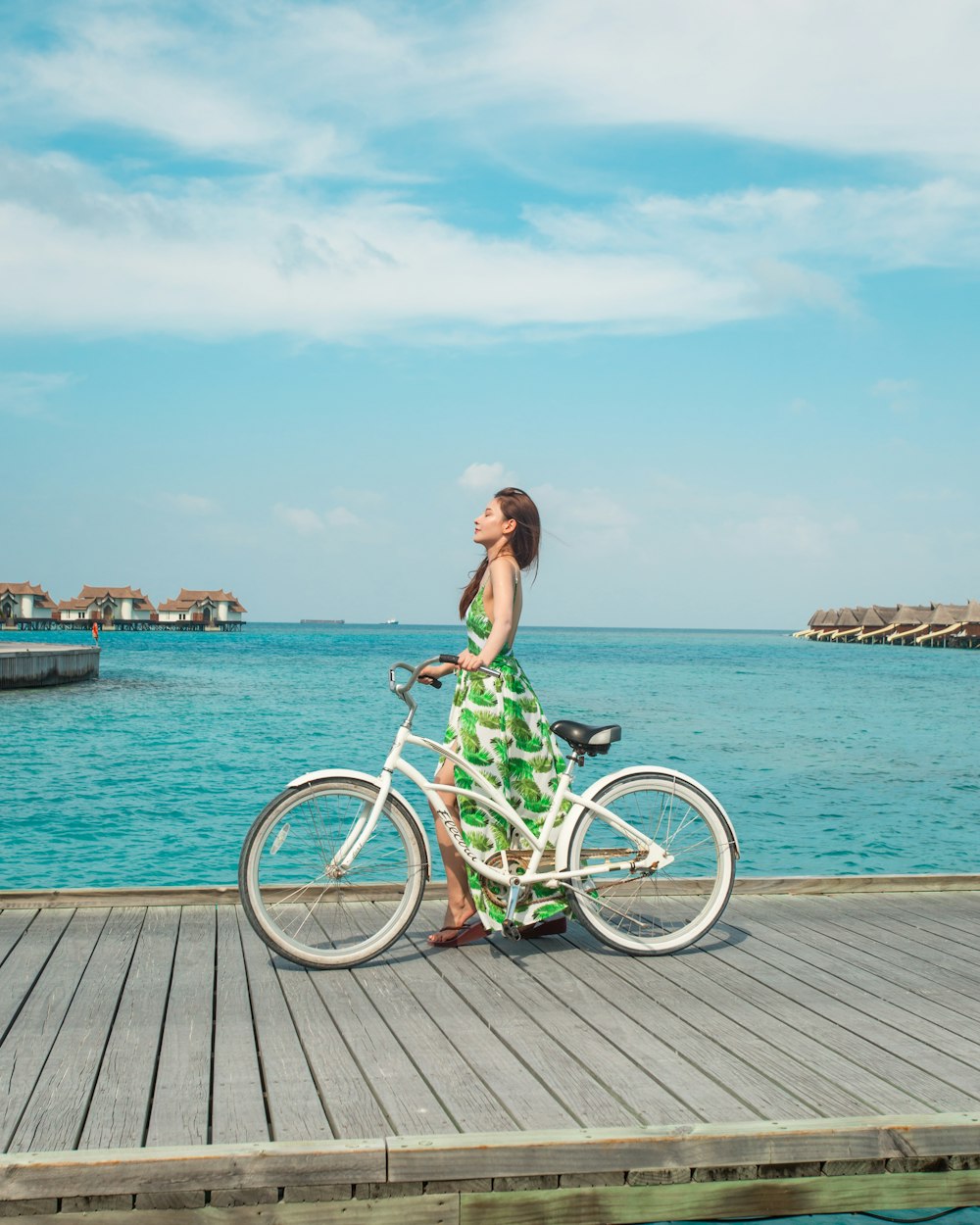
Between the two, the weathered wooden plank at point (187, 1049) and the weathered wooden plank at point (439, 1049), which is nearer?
the weathered wooden plank at point (187, 1049)

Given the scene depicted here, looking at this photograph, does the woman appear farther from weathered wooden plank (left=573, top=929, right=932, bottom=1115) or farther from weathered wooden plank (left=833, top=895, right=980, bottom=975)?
weathered wooden plank (left=833, top=895, right=980, bottom=975)

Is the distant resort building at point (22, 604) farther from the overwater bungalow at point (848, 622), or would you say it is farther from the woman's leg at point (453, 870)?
the woman's leg at point (453, 870)

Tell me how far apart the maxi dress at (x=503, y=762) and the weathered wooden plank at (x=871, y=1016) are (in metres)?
0.99

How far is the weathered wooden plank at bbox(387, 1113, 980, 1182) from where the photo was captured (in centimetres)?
312

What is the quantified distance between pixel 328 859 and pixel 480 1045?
135cm

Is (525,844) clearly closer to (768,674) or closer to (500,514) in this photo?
(500,514)

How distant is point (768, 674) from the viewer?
71.0 meters

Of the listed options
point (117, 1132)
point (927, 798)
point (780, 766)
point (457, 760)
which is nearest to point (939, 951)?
point (457, 760)

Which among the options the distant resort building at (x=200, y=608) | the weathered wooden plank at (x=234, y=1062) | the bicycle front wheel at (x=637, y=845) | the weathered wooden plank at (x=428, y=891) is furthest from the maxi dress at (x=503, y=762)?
the distant resort building at (x=200, y=608)

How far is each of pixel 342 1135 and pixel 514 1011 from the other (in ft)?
4.19

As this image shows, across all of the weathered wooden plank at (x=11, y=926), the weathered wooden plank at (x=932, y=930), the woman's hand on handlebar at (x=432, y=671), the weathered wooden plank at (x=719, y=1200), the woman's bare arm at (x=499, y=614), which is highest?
the woman's bare arm at (x=499, y=614)

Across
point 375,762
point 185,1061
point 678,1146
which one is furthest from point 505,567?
point 375,762

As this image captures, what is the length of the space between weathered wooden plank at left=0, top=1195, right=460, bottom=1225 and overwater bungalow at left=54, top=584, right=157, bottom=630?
179 m

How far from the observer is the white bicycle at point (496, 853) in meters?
4.89
